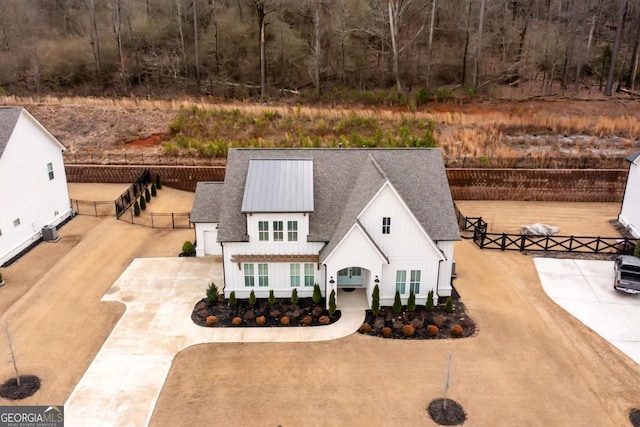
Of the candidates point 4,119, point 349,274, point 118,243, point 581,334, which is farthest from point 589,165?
point 4,119

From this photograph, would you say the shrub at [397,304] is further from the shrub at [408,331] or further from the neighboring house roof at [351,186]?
the neighboring house roof at [351,186]

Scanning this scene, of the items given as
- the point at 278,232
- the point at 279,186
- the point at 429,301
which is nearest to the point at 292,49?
the point at 279,186

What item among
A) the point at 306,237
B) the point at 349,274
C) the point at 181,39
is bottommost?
the point at 349,274

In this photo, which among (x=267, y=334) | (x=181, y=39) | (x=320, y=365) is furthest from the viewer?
(x=181, y=39)

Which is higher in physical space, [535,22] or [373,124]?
[535,22]

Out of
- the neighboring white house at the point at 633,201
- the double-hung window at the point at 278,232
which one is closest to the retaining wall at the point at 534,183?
the neighboring white house at the point at 633,201

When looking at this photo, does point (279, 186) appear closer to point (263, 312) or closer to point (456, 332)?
point (263, 312)

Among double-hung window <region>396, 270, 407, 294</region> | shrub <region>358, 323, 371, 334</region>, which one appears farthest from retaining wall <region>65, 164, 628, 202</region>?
shrub <region>358, 323, 371, 334</region>

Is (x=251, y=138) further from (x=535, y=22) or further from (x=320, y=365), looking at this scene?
(x=535, y=22)
